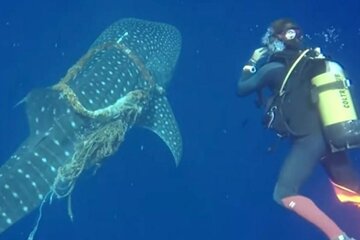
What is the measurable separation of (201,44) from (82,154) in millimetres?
6604

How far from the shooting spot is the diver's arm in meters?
5.40

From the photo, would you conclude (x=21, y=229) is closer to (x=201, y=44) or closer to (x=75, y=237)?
(x=75, y=237)

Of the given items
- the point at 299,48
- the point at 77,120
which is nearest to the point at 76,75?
the point at 77,120

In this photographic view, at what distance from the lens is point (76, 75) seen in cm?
612

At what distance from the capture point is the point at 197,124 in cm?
1112

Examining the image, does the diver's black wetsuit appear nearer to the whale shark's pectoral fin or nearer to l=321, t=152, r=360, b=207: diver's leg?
l=321, t=152, r=360, b=207: diver's leg

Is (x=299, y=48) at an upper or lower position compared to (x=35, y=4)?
lower

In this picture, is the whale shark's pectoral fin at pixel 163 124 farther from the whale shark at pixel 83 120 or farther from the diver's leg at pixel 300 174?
the diver's leg at pixel 300 174

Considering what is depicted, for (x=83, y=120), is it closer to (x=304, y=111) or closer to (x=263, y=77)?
(x=263, y=77)

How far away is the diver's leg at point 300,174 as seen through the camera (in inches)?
211

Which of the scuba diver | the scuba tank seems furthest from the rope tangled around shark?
the scuba tank

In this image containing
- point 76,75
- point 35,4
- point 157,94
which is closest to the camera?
point 76,75

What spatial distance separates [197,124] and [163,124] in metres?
4.20

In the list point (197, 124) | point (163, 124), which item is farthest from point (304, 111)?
point (197, 124)
